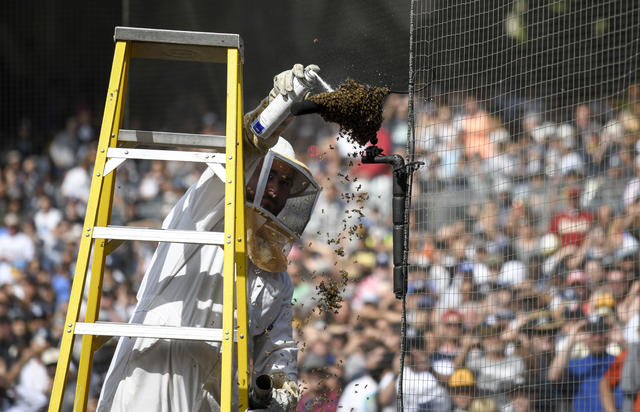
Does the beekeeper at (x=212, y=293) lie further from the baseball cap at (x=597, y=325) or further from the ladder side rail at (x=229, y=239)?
the baseball cap at (x=597, y=325)

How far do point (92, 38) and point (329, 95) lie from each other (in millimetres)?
5105

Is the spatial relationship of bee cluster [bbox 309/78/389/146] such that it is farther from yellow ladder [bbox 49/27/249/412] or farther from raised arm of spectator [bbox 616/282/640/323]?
raised arm of spectator [bbox 616/282/640/323]

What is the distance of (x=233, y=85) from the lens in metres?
2.58

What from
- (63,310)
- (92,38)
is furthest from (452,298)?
(92,38)

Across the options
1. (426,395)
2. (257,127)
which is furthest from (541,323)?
(257,127)

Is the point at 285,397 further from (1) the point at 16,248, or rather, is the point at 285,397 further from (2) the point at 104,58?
(2) the point at 104,58

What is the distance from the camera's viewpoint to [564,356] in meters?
4.13

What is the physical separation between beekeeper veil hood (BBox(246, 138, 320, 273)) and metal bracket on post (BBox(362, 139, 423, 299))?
0.39m

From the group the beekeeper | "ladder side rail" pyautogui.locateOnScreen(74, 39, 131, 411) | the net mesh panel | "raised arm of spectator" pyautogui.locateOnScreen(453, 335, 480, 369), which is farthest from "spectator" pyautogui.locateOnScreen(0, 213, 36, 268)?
"ladder side rail" pyautogui.locateOnScreen(74, 39, 131, 411)

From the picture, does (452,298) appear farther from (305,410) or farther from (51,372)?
(51,372)

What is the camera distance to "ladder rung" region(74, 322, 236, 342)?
7.68ft

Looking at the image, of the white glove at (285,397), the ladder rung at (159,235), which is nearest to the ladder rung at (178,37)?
the ladder rung at (159,235)

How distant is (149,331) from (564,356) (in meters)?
2.60

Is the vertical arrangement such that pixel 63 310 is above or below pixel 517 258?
below
